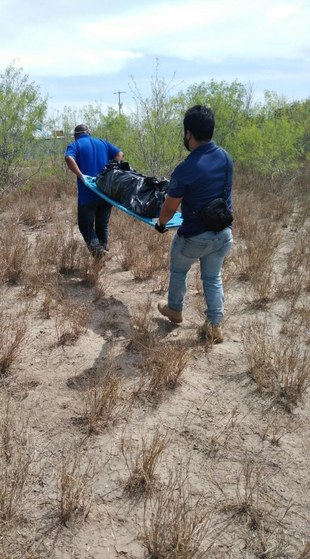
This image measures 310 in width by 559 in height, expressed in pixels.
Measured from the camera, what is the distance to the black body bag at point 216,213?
315 cm

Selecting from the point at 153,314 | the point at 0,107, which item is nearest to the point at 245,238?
the point at 153,314

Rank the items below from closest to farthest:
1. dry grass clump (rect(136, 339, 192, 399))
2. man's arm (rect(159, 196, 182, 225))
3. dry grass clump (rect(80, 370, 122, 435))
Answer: dry grass clump (rect(80, 370, 122, 435))
dry grass clump (rect(136, 339, 192, 399))
man's arm (rect(159, 196, 182, 225))

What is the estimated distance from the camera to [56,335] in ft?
11.6

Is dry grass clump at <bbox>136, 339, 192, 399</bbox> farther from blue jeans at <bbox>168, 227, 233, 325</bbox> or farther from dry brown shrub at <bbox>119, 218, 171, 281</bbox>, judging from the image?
dry brown shrub at <bbox>119, 218, 171, 281</bbox>

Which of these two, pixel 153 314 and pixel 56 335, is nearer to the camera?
pixel 56 335

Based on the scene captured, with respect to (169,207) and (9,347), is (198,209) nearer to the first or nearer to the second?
(169,207)

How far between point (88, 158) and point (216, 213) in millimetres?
2268

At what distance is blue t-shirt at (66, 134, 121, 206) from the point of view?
483 cm

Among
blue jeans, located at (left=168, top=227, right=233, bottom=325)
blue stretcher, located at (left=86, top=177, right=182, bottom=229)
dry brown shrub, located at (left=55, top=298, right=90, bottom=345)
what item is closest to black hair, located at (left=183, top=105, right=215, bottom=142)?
blue jeans, located at (left=168, top=227, right=233, bottom=325)

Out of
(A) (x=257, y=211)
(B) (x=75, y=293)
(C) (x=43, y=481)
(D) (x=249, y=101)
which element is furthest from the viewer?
(D) (x=249, y=101)

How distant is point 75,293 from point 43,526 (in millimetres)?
2835

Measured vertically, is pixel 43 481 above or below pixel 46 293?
below

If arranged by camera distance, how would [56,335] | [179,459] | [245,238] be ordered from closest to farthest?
[179,459]
[56,335]
[245,238]

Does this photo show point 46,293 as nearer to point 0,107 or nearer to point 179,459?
point 179,459
